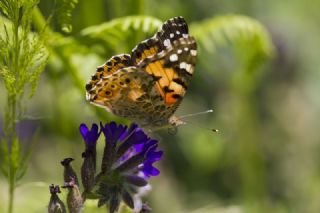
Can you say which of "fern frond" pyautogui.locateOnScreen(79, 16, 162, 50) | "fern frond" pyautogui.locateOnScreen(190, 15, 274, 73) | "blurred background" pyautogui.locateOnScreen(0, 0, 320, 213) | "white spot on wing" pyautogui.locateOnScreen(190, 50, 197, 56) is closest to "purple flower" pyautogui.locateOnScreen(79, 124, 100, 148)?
"white spot on wing" pyautogui.locateOnScreen(190, 50, 197, 56)

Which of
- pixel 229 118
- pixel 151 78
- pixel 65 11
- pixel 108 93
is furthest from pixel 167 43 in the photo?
pixel 229 118

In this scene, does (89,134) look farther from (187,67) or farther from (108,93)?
Answer: (187,67)

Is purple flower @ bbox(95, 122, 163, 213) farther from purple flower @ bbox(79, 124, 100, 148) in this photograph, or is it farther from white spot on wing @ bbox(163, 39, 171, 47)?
white spot on wing @ bbox(163, 39, 171, 47)

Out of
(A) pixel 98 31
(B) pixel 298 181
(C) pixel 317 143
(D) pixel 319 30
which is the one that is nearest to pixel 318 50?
(D) pixel 319 30

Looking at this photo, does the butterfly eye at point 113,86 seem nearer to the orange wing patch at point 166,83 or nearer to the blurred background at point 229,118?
the orange wing patch at point 166,83

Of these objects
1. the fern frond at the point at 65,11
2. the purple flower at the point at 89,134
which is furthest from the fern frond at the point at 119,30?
the purple flower at the point at 89,134

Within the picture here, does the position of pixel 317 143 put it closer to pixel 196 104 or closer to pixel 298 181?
pixel 298 181
